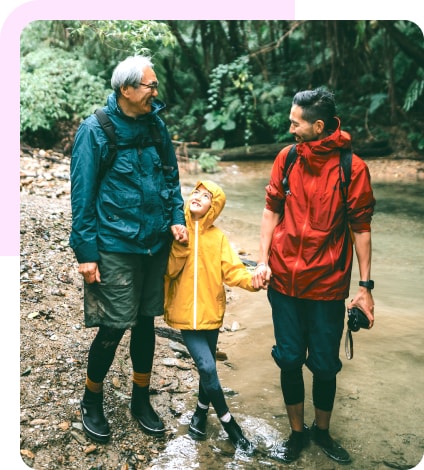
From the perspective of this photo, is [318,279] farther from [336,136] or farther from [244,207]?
[244,207]

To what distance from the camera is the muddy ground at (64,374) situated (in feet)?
9.11

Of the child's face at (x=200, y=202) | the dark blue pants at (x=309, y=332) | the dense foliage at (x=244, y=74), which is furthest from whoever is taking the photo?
the dense foliage at (x=244, y=74)

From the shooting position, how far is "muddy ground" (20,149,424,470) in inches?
109

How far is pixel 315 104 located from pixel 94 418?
1911 mm

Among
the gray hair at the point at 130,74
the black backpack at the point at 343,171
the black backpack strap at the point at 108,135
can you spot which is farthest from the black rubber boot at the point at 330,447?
the gray hair at the point at 130,74

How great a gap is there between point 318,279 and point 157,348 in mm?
1631

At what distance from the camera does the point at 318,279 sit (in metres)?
2.61

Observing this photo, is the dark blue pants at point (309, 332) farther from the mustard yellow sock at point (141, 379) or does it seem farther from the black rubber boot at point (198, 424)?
the mustard yellow sock at point (141, 379)

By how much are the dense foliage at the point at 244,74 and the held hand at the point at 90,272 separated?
6095 mm

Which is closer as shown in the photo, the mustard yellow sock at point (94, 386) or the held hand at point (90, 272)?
the held hand at point (90, 272)

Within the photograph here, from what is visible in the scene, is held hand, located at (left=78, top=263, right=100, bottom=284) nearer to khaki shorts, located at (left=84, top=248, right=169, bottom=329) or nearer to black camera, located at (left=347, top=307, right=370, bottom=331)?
khaki shorts, located at (left=84, top=248, right=169, bottom=329)

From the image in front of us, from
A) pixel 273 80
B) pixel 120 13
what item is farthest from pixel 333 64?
pixel 120 13

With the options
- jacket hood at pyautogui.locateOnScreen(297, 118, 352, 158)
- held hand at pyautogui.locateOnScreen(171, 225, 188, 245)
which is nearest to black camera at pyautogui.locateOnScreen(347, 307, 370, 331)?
jacket hood at pyautogui.locateOnScreen(297, 118, 352, 158)

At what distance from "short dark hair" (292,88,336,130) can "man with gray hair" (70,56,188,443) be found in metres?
0.69
